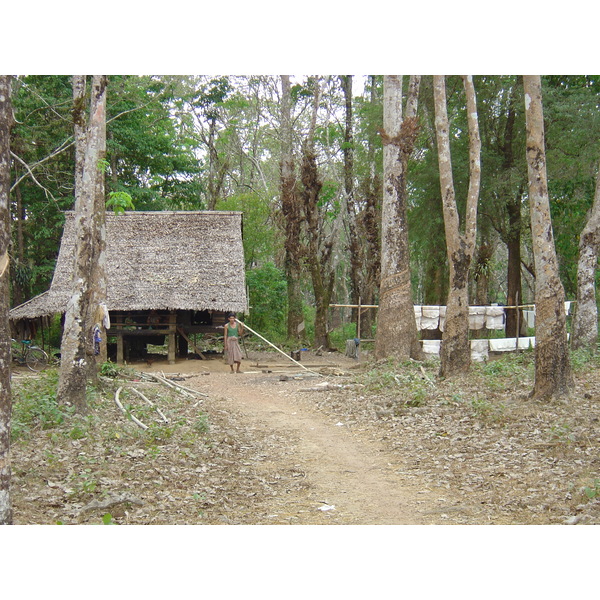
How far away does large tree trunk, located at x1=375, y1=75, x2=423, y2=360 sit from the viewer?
1145 centimetres

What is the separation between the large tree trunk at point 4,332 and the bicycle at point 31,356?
10.0 m

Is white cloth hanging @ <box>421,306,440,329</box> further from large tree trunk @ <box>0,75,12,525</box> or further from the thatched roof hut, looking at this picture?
large tree trunk @ <box>0,75,12,525</box>

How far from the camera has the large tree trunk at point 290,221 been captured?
646 inches

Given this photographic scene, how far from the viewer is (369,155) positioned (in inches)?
774

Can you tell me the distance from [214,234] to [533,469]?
38.4 feet

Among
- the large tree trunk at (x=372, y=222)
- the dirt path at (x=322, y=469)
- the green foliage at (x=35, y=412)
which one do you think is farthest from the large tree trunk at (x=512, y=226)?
the green foliage at (x=35, y=412)

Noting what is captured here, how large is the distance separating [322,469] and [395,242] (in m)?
6.53

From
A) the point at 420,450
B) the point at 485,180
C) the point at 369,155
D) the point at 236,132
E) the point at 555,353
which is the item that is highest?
the point at 236,132

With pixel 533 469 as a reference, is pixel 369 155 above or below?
above

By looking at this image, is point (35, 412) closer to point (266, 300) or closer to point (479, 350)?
point (479, 350)

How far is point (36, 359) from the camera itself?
13.5 meters

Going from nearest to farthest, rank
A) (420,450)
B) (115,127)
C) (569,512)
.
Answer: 1. (569,512)
2. (420,450)
3. (115,127)

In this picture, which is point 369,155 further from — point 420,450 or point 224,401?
point 420,450

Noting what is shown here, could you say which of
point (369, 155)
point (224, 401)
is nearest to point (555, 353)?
point (224, 401)
